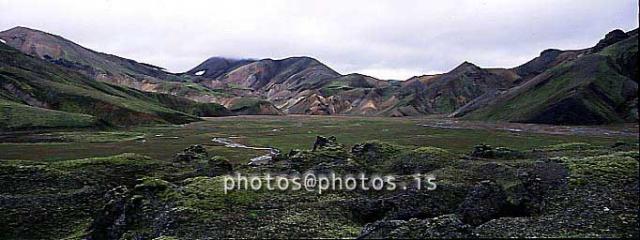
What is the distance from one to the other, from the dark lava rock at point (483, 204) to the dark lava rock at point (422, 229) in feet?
16.7

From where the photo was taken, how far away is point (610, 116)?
151m

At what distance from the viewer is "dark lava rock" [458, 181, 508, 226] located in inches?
1058

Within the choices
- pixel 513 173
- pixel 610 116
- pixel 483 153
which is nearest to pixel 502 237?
pixel 513 173

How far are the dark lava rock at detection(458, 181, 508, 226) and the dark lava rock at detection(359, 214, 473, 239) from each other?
5095 mm

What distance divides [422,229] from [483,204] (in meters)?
7.63

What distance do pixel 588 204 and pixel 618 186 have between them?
2472mm

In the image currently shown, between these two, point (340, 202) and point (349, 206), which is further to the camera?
point (340, 202)

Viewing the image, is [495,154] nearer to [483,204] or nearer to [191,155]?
[483,204]

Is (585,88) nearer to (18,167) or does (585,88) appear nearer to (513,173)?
(513,173)

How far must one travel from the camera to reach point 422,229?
70.7ft

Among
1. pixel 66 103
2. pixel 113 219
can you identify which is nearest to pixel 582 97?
pixel 113 219

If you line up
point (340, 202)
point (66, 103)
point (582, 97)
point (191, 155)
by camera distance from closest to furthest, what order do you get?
point (340, 202)
point (191, 155)
point (582, 97)
point (66, 103)

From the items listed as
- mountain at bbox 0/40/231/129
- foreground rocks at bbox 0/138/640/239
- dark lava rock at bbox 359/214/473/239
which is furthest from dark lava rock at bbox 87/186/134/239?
mountain at bbox 0/40/231/129

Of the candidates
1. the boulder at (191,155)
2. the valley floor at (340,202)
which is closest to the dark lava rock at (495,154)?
the valley floor at (340,202)
